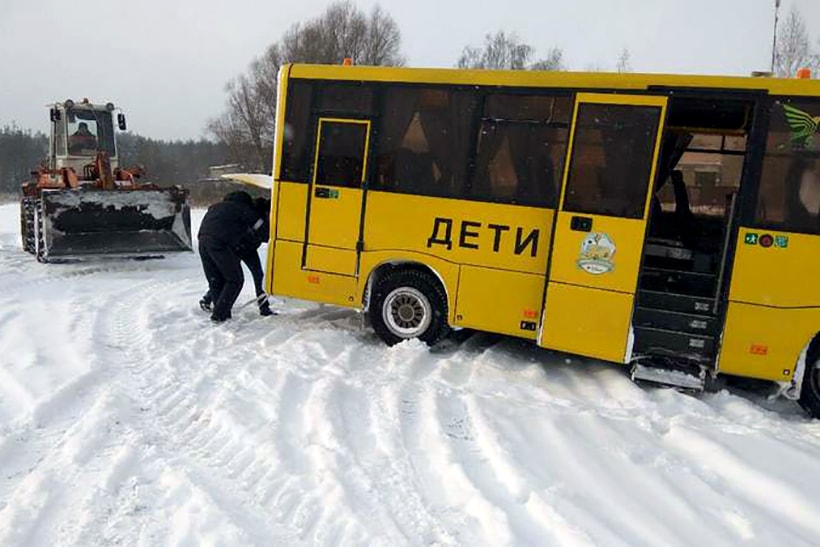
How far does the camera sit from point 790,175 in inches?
208

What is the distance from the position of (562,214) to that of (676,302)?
1429 mm

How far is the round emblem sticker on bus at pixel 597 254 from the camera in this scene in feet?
18.6

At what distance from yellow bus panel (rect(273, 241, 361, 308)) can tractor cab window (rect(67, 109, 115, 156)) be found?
9600 mm

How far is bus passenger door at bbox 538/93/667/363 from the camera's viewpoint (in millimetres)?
5590

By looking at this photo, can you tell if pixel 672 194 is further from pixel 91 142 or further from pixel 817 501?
pixel 91 142

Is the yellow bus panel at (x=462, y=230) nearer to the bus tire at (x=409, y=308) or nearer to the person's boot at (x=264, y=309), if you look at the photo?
the bus tire at (x=409, y=308)

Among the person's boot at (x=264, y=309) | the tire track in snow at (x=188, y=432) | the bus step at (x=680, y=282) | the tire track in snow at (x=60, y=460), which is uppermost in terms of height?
the bus step at (x=680, y=282)

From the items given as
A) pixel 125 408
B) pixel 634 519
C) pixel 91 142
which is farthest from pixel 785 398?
pixel 91 142

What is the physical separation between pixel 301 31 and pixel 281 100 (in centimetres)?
4022

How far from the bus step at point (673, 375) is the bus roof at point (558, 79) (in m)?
2.55

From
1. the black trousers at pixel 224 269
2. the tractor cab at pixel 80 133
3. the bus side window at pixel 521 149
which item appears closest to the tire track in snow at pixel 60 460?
Result: the black trousers at pixel 224 269

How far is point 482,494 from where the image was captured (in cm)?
366

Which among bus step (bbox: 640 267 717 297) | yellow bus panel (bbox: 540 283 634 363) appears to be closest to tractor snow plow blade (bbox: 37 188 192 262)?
yellow bus panel (bbox: 540 283 634 363)

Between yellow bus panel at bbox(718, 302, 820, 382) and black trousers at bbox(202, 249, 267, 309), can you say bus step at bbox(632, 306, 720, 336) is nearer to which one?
yellow bus panel at bbox(718, 302, 820, 382)
